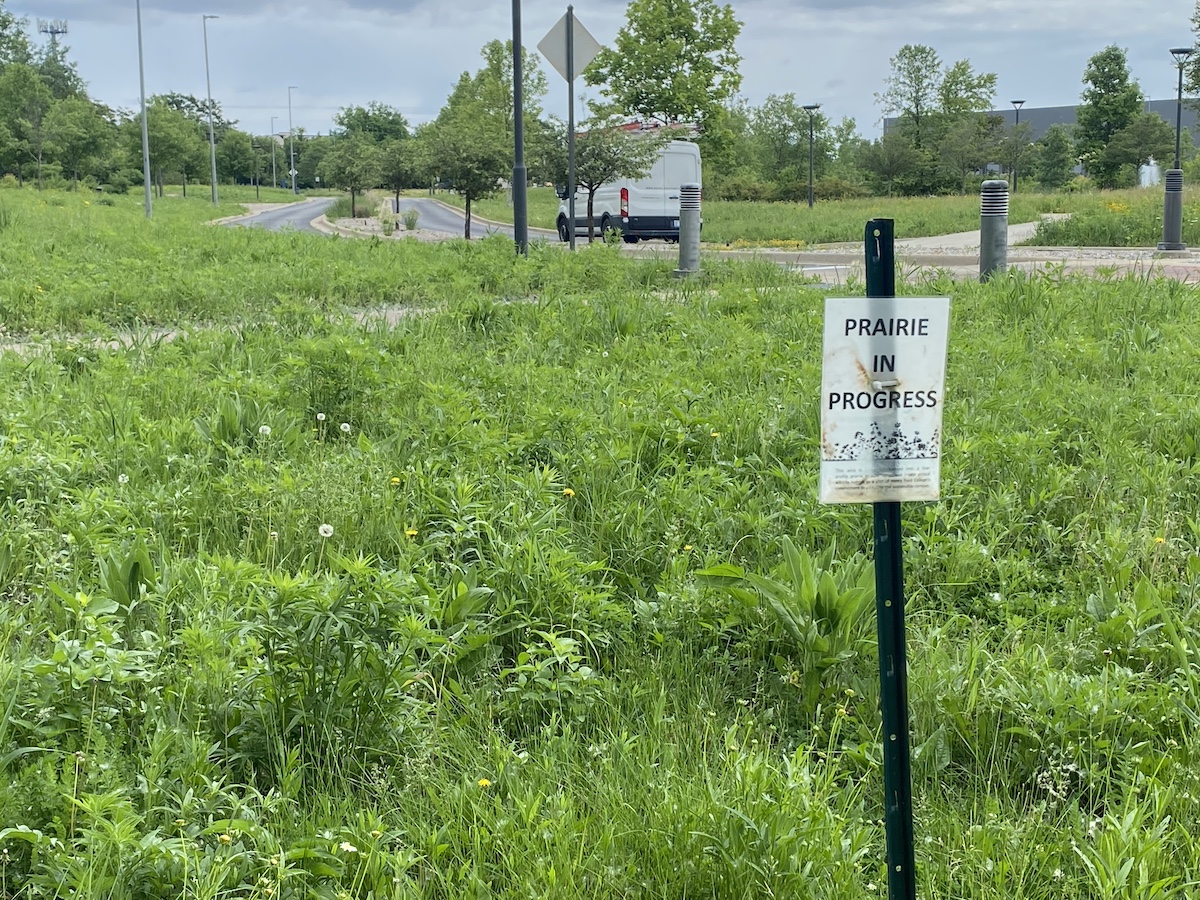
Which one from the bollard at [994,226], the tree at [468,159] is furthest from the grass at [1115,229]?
the tree at [468,159]

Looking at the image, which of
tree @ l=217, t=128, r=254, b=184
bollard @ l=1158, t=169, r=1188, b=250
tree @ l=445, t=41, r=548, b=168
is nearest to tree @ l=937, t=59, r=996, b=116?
tree @ l=445, t=41, r=548, b=168

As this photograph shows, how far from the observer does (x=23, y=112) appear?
58.1m

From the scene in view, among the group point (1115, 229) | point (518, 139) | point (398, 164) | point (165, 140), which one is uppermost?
point (165, 140)

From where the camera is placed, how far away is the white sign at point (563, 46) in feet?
45.1

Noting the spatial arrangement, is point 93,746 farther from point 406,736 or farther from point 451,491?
point 451,491

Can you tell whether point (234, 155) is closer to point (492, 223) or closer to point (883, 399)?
point (492, 223)

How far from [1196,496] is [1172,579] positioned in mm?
896

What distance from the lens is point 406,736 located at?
2.78 m

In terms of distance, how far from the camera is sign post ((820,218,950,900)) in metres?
1.95

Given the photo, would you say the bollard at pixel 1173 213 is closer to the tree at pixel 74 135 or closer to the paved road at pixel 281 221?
the paved road at pixel 281 221

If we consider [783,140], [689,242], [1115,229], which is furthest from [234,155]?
[689,242]

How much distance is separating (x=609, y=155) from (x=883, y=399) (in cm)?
2178

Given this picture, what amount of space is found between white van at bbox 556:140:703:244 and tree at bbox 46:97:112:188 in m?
41.9

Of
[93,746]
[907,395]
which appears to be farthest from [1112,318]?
[93,746]
